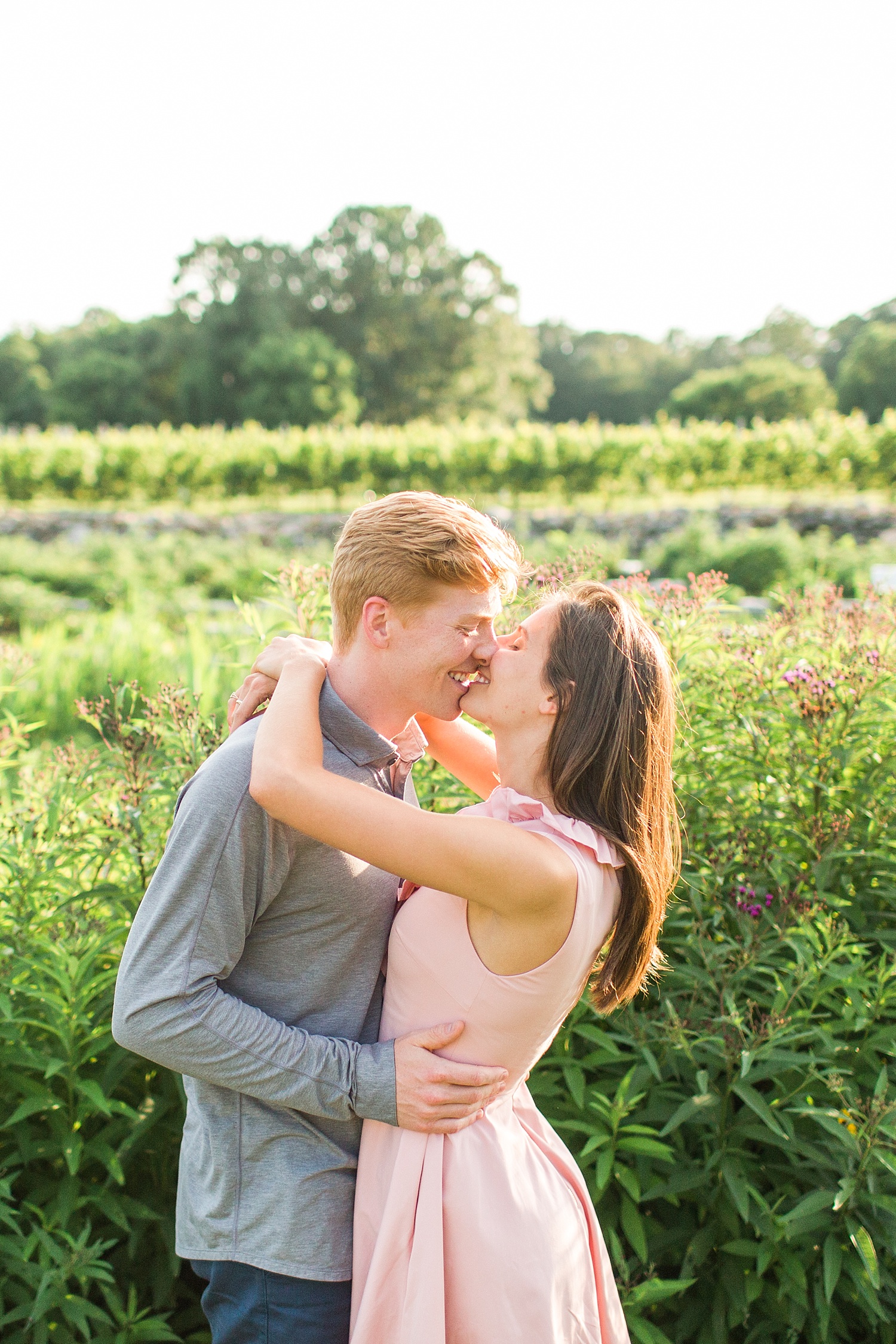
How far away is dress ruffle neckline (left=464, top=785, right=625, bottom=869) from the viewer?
1586mm

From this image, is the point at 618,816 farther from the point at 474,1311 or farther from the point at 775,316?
the point at 775,316

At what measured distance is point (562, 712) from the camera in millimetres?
1638

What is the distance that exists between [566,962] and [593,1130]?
962 mm

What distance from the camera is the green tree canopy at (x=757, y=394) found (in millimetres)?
53719

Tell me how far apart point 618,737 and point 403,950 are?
0.53 metres

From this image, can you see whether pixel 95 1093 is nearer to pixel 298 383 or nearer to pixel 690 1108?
pixel 690 1108

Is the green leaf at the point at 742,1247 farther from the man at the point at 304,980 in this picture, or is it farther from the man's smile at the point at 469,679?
the man's smile at the point at 469,679

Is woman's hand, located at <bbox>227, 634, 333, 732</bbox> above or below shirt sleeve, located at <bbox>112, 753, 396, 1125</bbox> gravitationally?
above

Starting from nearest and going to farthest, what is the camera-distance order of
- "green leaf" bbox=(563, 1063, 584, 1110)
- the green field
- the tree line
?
1. "green leaf" bbox=(563, 1063, 584, 1110)
2. the green field
3. the tree line

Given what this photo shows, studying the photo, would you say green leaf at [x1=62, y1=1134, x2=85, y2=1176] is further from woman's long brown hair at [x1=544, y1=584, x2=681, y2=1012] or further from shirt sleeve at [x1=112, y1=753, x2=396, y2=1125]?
woman's long brown hair at [x1=544, y1=584, x2=681, y2=1012]

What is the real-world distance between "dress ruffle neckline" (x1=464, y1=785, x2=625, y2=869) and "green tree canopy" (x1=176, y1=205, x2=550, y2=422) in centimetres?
5237

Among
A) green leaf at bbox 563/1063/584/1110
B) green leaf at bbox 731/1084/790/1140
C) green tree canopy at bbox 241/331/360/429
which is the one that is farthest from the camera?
green tree canopy at bbox 241/331/360/429

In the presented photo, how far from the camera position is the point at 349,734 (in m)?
1.70

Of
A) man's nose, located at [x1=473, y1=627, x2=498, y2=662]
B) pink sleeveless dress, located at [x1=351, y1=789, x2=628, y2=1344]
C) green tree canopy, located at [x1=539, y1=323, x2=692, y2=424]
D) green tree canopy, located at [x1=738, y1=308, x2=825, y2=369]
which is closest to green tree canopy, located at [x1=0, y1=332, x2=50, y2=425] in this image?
green tree canopy, located at [x1=539, y1=323, x2=692, y2=424]
